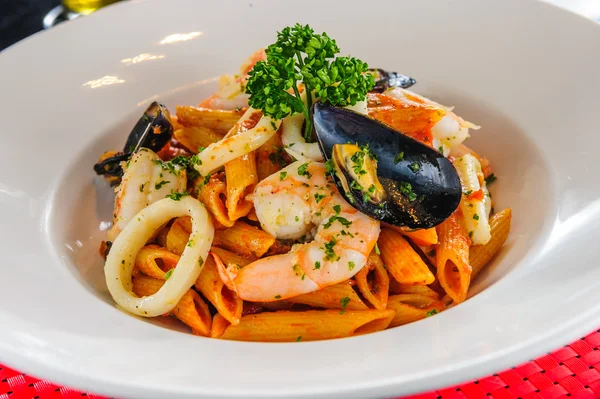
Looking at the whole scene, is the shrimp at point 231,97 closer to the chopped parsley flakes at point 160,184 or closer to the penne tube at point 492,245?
the chopped parsley flakes at point 160,184

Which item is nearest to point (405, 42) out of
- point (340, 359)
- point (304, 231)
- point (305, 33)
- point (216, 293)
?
point (305, 33)

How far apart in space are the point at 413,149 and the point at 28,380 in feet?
4.83

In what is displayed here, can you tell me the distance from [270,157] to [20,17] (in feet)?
10.8

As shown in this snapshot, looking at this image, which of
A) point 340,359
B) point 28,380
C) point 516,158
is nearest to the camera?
point 340,359

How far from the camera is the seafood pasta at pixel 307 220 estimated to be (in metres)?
1.95

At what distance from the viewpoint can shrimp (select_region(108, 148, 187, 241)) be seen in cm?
230

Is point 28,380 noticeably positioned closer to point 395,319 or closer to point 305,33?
point 395,319

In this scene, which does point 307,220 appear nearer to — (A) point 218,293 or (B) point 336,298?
(B) point 336,298

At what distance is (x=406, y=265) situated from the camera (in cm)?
204

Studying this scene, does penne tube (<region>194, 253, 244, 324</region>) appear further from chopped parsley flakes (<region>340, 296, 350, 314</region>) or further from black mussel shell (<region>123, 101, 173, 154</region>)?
black mussel shell (<region>123, 101, 173, 154</region>)

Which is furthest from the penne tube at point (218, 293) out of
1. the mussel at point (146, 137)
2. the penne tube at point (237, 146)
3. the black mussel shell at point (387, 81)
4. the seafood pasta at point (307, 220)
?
the black mussel shell at point (387, 81)

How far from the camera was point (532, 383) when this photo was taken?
176cm

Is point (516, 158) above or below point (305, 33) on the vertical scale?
below

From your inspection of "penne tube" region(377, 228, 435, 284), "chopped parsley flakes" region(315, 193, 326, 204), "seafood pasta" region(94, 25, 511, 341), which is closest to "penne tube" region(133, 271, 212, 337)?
"seafood pasta" region(94, 25, 511, 341)
